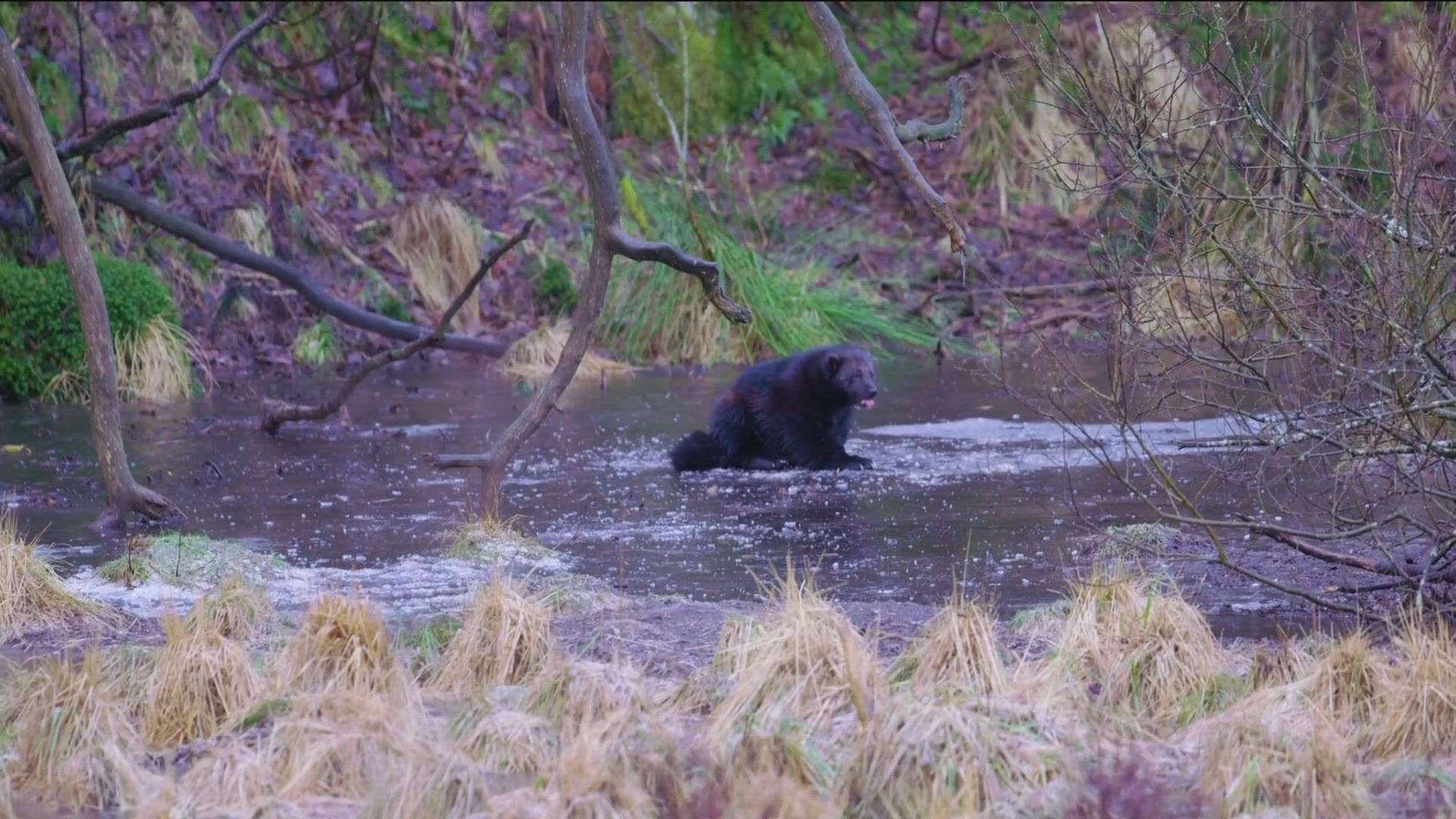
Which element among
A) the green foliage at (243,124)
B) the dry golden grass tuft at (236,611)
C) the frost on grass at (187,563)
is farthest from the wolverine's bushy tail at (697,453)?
the green foliage at (243,124)

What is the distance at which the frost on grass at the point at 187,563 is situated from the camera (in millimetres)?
7039

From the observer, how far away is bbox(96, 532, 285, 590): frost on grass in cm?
704

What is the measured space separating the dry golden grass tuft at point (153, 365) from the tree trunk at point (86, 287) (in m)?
5.56

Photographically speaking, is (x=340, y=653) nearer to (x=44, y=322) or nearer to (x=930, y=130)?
(x=930, y=130)

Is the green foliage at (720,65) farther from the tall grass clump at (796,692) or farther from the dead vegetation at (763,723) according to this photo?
the tall grass clump at (796,692)

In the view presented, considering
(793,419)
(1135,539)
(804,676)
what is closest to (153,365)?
(793,419)

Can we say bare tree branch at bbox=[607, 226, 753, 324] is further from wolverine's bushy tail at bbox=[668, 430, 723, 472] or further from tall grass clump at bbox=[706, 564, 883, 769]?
tall grass clump at bbox=[706, 564, 883, 769]

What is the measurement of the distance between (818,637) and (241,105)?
14.4m

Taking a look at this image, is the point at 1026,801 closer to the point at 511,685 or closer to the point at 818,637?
the point at 818,637

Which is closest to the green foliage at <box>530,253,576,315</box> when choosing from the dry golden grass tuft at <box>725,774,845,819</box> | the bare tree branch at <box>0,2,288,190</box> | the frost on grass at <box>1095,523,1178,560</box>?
the bare tree branch at <box>0,2,288,190</box>

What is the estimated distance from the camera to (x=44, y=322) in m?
13.1

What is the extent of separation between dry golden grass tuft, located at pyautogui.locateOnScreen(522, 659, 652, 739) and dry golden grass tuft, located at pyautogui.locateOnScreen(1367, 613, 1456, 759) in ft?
7.25

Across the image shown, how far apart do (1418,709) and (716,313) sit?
12.2 meters

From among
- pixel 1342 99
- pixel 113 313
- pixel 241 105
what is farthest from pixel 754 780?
pixel 1342 99
